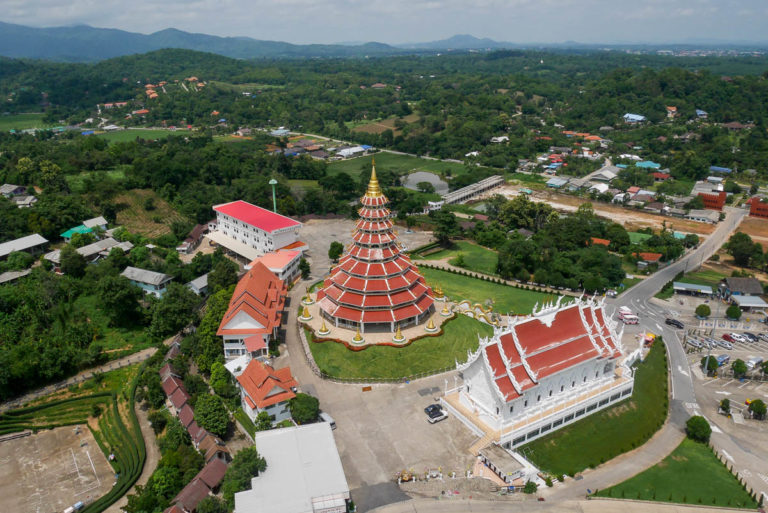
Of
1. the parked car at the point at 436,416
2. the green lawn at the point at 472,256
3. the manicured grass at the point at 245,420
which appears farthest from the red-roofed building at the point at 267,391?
the green lawn at the point at 472,256

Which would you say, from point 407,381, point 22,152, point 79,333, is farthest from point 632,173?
point 22,152

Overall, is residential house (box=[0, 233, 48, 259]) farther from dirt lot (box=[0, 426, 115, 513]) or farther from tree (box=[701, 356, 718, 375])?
tree (box=[701, 356, 718, 375])

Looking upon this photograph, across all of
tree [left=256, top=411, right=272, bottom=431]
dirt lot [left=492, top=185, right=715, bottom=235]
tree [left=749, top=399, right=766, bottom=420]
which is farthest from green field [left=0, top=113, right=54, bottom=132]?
tree [left=749, top=399, right=766, bottom=420]

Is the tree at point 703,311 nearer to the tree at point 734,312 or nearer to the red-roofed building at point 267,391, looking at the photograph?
the tree at point 734,312

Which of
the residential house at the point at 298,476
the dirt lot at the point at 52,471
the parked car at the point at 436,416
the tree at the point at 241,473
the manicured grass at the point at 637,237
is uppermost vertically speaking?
the tree at the point at 241,473

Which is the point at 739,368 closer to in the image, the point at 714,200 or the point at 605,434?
the point at 605,434
